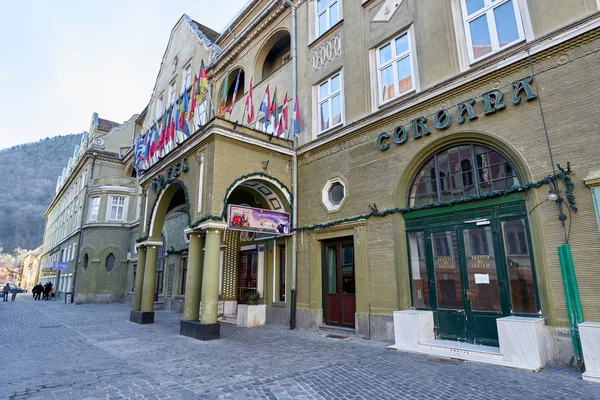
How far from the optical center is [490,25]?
8734mm

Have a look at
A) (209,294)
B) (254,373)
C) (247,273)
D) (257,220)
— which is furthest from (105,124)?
(254,373)

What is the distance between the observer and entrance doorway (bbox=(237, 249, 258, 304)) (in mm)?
14812

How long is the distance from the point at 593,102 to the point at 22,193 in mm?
176652

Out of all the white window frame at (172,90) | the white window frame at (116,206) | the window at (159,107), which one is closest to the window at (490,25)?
the white window frame at (172,90)

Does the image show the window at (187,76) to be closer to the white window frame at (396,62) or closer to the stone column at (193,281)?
the stone column at (193,281)

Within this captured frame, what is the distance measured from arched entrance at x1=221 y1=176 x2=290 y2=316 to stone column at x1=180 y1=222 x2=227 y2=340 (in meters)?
0.64

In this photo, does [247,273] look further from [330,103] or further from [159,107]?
[159,107]

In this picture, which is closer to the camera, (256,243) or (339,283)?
(339,283)

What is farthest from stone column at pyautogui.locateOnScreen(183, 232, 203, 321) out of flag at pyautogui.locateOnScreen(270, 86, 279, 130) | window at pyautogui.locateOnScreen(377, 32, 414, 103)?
window at pyautogui.locateOnScreen(377, 32, 414, 103)

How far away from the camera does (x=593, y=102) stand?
267 inches

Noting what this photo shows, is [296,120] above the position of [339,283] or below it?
above

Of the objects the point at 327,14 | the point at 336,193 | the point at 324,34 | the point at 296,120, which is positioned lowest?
the point at 336,193

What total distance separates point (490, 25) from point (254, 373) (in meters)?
9.79

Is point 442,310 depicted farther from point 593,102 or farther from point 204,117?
point 204,117
